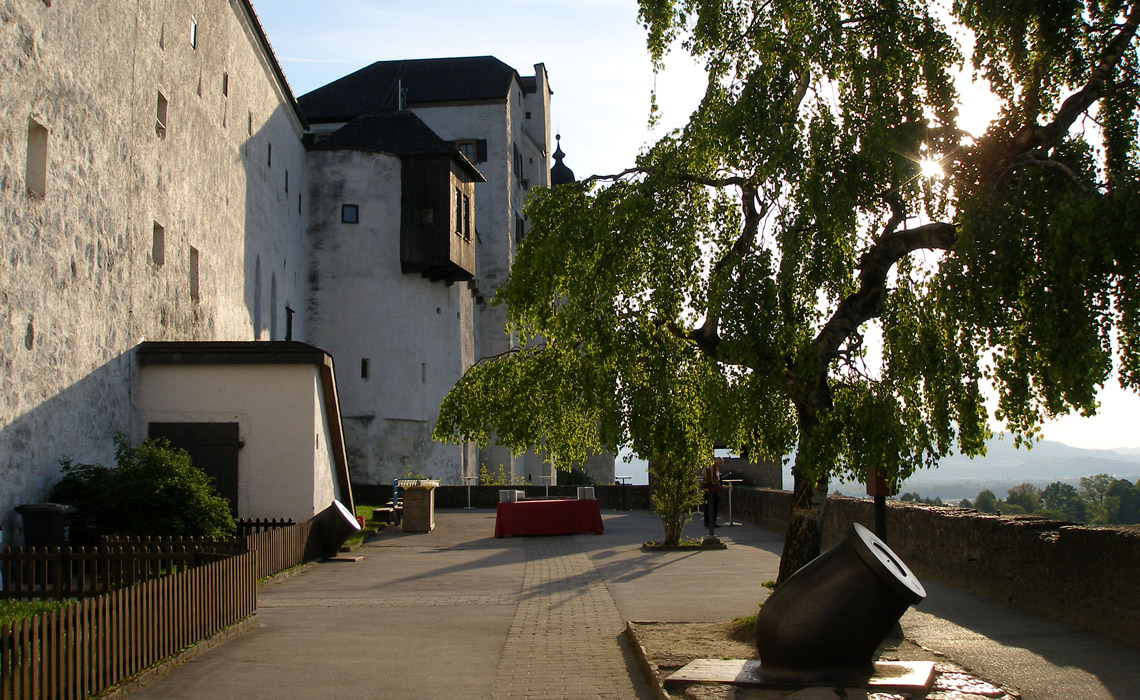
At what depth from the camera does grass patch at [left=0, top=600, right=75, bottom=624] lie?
345 inches

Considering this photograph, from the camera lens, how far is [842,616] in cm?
761

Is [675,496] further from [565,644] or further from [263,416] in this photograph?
[565,644]

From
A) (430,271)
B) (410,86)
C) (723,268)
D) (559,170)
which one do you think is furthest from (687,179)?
(559,170)

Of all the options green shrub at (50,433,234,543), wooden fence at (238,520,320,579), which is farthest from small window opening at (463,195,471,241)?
green shrub at (50,433,234,543)

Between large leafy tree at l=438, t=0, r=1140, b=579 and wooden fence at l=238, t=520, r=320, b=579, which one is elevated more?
large leafy tree at l=438, t=0, r=1140, b=579

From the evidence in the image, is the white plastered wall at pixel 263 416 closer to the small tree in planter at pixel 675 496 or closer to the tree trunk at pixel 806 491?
the small tree in planter at pixel 675 496

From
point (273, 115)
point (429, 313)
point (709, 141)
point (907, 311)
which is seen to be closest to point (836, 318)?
point (907, 311)

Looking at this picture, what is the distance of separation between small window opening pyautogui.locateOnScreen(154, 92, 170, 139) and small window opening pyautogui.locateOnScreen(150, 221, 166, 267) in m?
1.94

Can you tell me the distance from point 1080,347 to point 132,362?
55.9 feet

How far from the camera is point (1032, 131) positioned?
8.38 metres

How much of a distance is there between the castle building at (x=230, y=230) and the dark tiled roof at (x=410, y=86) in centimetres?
14

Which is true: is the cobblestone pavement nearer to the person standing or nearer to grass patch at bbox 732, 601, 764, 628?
grass patch at bbox 732, 601, 764, 628

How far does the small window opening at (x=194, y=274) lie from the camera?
982 inches

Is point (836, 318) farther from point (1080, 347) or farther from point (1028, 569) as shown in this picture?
point (1028, 569)
